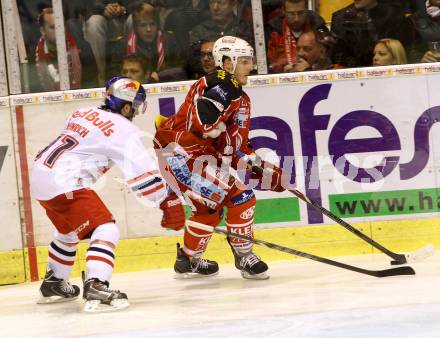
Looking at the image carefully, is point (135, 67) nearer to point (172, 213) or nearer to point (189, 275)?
point (189, 275)

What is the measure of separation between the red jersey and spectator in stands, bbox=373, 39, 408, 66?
3.13 ft

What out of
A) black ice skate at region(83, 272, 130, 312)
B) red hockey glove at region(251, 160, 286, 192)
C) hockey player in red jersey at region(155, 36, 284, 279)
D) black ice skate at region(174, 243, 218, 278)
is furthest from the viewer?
black ice skate at region(174, 243, 218, 278)

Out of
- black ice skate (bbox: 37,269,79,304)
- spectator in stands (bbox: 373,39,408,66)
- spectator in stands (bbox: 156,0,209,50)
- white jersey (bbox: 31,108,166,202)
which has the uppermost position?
spectator in stands (bbox: 156,0,209,50)

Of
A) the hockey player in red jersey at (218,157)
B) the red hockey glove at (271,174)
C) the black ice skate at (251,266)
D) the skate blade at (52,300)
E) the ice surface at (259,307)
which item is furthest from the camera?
the red hockey glove at (271,174)

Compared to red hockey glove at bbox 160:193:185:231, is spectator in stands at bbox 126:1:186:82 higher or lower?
higher

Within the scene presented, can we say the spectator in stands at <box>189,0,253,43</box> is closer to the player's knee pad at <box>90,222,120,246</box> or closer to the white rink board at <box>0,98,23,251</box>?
the white rink board at <box>0,98,23,251</box>

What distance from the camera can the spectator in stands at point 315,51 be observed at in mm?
6008

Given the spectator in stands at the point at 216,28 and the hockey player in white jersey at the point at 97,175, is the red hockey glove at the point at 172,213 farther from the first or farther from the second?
the spectator in stands at the point at 216,28

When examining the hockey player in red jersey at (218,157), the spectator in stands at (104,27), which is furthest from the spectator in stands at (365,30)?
the spectator in stands at (104,27)

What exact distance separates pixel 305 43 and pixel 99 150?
1.82 meters

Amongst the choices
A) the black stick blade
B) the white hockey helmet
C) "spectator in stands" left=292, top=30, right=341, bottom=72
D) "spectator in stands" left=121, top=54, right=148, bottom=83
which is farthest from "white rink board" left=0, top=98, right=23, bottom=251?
the black stick blade

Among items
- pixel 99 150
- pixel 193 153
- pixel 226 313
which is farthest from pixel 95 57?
pixel 226 313

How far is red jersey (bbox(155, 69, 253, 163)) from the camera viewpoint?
5.17m

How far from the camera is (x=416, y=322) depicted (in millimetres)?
3885
